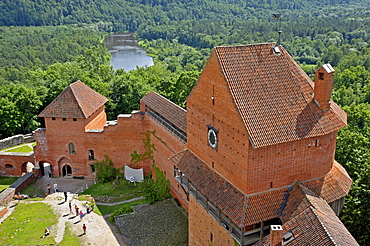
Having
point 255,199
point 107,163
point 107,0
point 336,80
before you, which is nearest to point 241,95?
point 255,199

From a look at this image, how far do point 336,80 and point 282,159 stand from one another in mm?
49251

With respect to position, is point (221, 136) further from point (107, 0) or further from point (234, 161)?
point (107, 0)

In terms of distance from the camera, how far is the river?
364ft

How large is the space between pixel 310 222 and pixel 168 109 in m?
18.0

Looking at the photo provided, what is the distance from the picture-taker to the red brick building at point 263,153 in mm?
16766

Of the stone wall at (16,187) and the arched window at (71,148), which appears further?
the arched window at (71,148)

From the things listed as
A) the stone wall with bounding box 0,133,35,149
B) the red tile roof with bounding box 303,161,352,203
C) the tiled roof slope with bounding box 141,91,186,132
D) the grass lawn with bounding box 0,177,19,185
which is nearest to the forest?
the stone wall with bounding box 0,133,35,149

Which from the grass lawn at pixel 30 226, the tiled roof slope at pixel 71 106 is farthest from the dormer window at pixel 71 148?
the grass lawn at pixel 30 226

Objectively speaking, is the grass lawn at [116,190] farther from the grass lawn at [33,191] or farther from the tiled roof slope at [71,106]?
the tiled roof slope at [71,106]

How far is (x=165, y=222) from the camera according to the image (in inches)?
1112

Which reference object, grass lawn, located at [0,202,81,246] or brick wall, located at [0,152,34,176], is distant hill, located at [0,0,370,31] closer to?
brick wall, located at [0,152,34,176]

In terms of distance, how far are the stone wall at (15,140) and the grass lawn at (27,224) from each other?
567 inches

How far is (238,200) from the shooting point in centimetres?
1761

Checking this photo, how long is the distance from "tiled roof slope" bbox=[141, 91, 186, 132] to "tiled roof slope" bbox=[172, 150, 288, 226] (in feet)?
26.2
